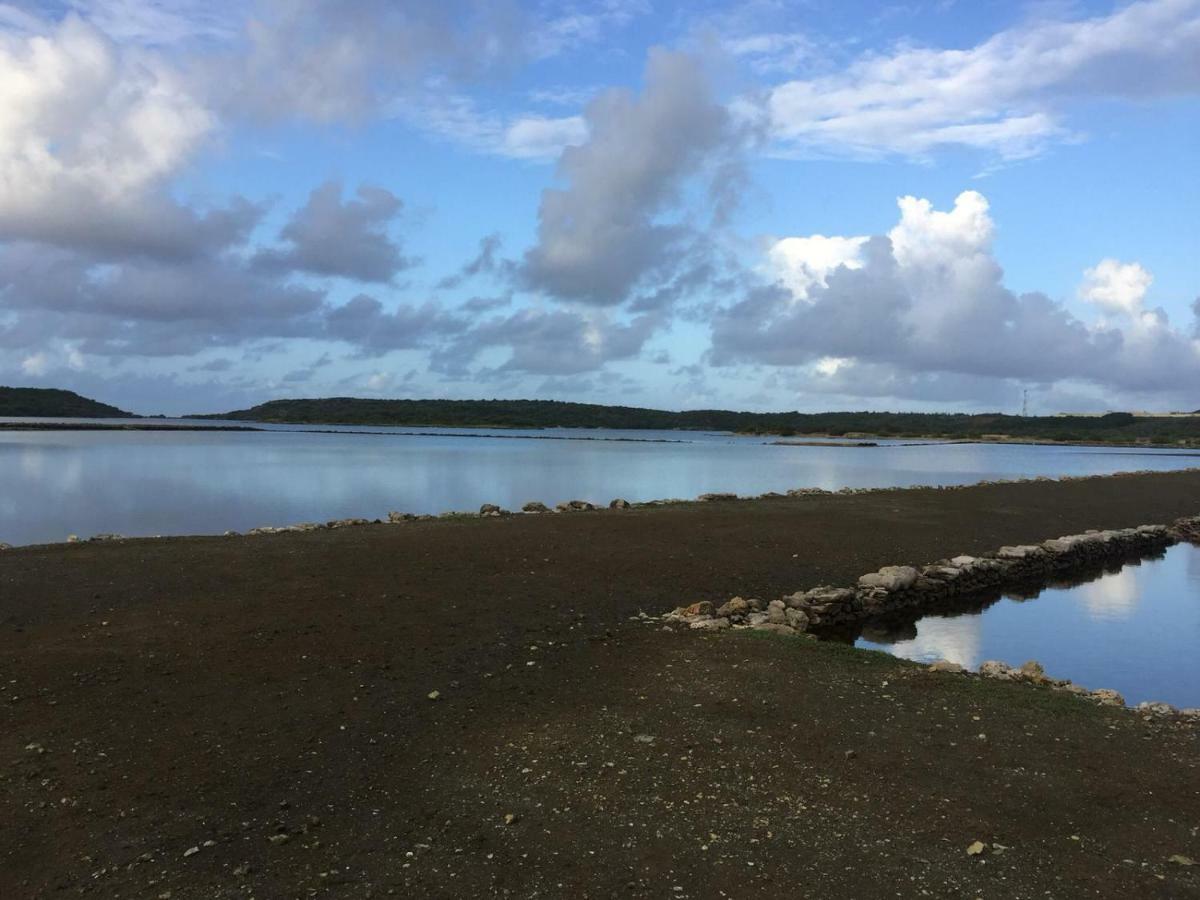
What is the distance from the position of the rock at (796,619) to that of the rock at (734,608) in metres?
0.61

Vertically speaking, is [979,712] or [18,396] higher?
[18,396]

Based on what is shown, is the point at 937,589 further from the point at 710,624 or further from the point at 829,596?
the point at 710,624

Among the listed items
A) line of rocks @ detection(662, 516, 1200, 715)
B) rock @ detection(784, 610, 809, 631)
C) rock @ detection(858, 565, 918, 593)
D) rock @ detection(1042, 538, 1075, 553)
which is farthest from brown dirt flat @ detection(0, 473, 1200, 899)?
rock @ detection(1042, 538, 1075, 553)

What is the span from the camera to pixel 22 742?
23.0 feet

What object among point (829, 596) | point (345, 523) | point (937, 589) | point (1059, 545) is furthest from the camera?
point (1059, 545)

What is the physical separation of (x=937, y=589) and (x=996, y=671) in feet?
24.1

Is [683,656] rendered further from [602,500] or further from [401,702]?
[602,500]

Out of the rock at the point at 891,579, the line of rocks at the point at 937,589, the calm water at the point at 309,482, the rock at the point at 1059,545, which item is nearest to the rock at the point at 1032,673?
the line of rocks at the point at 937,589

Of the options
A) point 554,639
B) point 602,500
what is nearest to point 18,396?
point 602,500

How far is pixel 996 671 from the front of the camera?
9922 mm

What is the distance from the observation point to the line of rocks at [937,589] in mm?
11203

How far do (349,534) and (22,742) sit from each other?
460 inches

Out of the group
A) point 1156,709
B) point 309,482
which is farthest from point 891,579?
point 309,482

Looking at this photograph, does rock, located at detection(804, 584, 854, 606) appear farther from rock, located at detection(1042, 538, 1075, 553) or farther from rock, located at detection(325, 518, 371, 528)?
rock, located at detection(325, 518, 371, 528)
